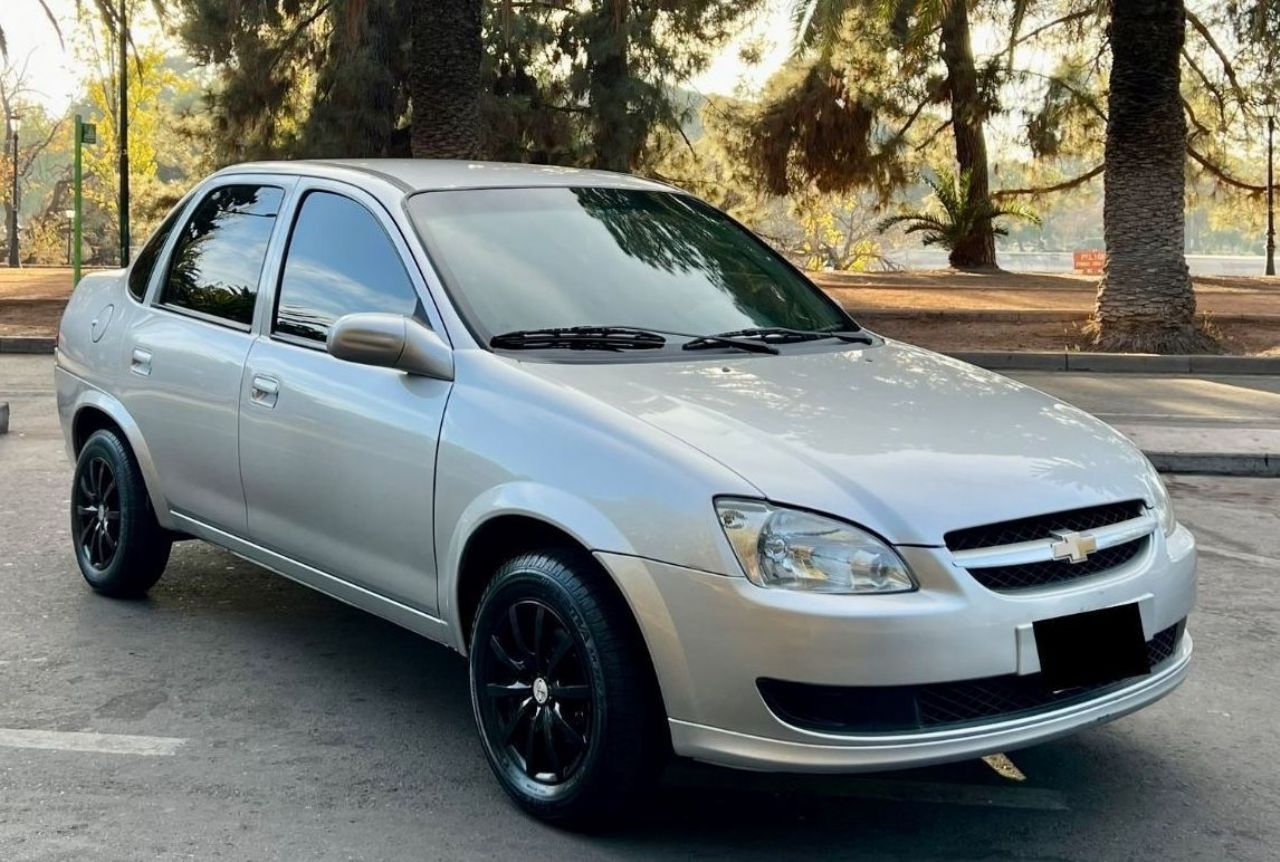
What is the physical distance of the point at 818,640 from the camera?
11.2ft

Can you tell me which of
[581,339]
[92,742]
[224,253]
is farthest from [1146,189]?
[92,742]

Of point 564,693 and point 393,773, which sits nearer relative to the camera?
point 564,693

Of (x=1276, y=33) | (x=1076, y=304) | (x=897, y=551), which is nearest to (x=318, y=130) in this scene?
(x=1076, y=304)

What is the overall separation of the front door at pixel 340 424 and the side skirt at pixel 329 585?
0.03m

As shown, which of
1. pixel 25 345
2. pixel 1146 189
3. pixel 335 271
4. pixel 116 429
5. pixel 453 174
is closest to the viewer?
pixel 335 271

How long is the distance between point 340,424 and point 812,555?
66.5 inches

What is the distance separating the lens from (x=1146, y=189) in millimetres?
15297

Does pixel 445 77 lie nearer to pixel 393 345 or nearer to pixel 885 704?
pixel 393 345

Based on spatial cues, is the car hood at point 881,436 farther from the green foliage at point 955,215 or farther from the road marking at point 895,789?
the green foliage at point 955,215

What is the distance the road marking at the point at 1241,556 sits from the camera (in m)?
6.91

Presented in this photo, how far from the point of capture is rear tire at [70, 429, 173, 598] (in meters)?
5.77

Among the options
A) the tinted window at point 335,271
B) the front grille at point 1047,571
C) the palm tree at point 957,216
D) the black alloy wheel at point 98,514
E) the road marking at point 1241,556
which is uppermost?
the palm tree at point 957,216

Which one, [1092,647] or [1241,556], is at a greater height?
[1092,647]

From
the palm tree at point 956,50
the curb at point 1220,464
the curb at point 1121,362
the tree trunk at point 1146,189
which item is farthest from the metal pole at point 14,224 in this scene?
the curb at point 1220,464
